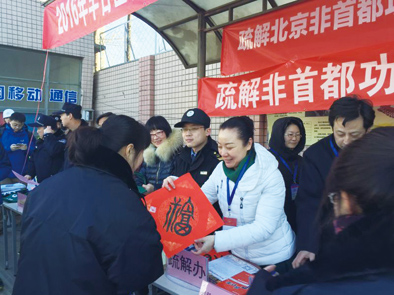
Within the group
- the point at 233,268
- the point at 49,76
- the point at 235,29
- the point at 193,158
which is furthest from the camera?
the point at 49,76

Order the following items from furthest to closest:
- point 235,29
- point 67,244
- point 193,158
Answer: point 235,29, point 193,158, point 67,244

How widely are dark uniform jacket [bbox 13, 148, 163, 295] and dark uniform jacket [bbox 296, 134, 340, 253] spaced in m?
1.00

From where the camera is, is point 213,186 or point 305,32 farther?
point 305,32

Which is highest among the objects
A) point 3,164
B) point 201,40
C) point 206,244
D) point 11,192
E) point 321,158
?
point 201,40

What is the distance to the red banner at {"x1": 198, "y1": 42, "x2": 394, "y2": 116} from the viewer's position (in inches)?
100

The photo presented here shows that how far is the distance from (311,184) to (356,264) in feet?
4.43

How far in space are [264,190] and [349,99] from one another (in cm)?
77

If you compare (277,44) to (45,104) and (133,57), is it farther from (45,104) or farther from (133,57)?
(45,104)

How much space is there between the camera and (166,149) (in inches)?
119

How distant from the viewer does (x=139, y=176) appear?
319 centimetres

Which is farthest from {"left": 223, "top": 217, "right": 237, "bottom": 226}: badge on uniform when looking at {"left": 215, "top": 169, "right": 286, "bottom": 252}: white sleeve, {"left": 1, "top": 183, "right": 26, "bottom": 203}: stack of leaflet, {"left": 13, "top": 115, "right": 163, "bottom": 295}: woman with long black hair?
{"left": 1, "top": 183, "right": 26, "bottom": 203}: stack of leaflet

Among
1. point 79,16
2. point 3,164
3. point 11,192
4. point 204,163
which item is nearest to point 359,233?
point 204,163

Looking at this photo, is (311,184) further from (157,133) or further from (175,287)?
(157,133)

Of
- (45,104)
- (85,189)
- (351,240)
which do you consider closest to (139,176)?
(85,189)
